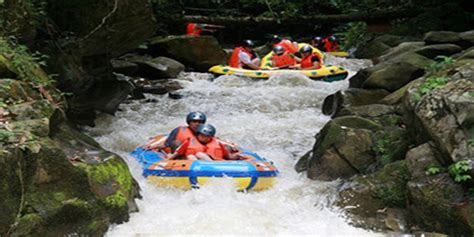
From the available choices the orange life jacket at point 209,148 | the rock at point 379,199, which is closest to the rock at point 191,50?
the orange life jacket at point 209,148

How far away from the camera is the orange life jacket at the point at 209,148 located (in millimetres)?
7285

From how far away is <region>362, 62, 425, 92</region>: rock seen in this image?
10.0 metres

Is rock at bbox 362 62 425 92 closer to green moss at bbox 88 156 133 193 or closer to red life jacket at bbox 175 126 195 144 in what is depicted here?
red life jacket at bbox 175 126 195 144

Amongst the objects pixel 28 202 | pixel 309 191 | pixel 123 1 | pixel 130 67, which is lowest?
pixel 130 67

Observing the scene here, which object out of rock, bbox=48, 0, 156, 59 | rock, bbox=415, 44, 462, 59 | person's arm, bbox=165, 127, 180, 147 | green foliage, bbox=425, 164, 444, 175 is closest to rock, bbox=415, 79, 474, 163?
green foliage, bbox=425, 164, 444, 175

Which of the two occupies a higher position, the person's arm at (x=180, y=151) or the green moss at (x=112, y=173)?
the green moss at (x=112, y=173)

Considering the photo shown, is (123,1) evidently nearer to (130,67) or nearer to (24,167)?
(24,167)

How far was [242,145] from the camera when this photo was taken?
29.6 feet

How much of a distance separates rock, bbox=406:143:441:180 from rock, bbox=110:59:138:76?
28.5 ft

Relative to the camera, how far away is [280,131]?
9.55 m

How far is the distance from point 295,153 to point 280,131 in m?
1.14

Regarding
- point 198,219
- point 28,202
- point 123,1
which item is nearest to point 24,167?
point 28,202

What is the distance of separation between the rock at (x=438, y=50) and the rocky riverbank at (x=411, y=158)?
2.30m

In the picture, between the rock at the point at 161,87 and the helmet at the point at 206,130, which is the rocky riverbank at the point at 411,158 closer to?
the helmet at the point at 206,130
